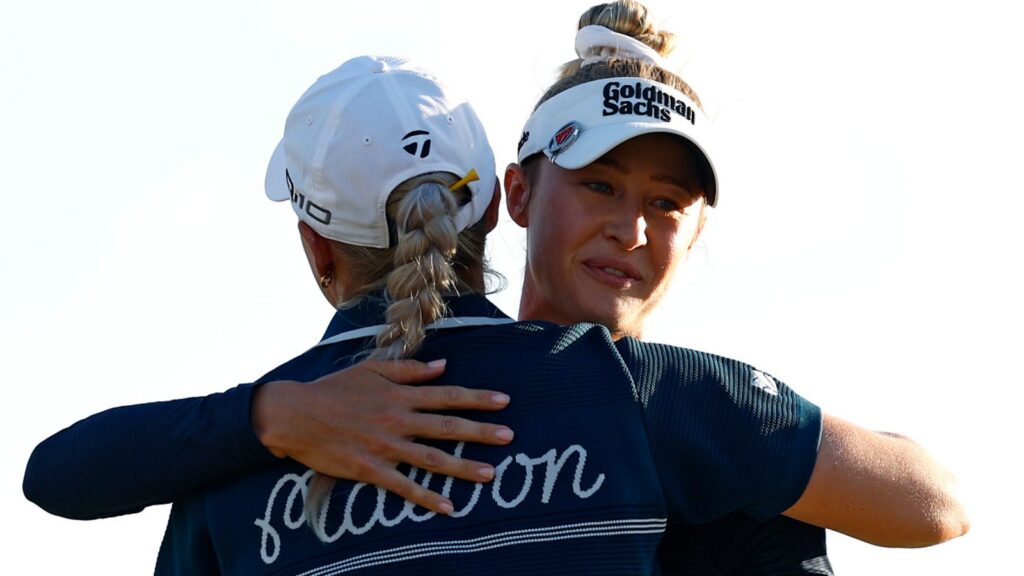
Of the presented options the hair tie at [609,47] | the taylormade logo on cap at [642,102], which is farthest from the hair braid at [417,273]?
the hair tie at [609,47]

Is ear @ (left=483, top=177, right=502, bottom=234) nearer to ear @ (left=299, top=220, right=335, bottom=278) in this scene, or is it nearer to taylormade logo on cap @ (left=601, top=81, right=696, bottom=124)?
ear @ (left=299, top=220, right=335, bottom=278)

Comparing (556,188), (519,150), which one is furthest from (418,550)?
(519,150)

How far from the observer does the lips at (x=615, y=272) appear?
173 inches

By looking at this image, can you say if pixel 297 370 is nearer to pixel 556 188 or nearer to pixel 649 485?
pixel 649 485

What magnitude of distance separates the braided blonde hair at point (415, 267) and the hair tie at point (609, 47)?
1.53m

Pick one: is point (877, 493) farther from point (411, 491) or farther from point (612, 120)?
point (612, 120)

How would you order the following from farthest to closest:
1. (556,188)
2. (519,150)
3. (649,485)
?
(519,150) → (556,188) → (649,485)

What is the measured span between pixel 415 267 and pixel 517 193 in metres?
1.61

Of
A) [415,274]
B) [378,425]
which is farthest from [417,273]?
[378,425]

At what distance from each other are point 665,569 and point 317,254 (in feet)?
3.85

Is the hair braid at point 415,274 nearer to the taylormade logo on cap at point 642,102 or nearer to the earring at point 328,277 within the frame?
the earring at point 328,277

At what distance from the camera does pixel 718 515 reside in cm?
311

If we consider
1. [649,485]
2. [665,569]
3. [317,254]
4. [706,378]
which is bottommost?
[665,569]

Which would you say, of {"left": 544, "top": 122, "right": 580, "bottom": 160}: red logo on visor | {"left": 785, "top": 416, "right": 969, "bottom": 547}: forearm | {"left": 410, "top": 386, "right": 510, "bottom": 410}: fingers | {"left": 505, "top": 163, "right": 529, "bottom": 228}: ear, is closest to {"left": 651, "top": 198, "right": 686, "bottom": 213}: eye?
{"left": 544, "top": 122, "right": 580, "bottom": 160}: red logo on visor
